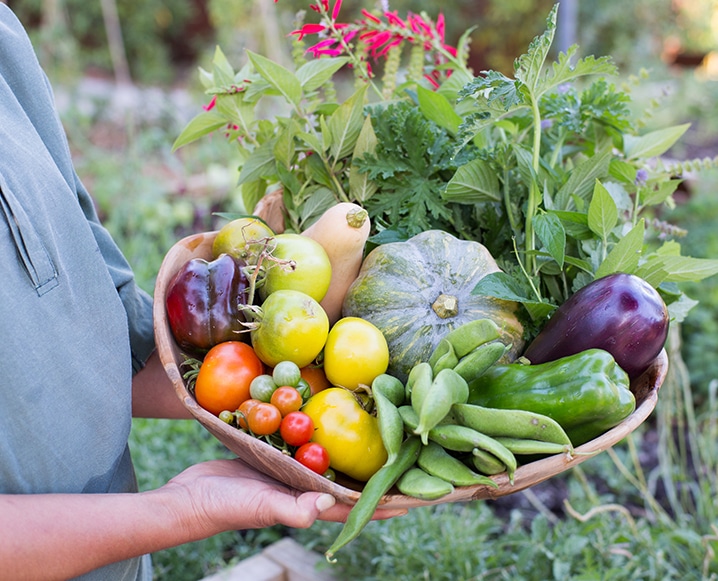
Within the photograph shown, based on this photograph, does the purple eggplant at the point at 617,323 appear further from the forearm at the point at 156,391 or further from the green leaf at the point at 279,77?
the forearm at the point at 156,391

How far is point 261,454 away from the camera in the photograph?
3.27ft

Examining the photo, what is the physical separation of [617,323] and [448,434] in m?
0.33

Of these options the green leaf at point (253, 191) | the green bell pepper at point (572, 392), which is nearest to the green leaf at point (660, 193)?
the green bell pepper at point (572, 392)

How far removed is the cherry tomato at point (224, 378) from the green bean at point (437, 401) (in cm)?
28

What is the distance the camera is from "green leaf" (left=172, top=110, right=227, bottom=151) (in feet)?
4.59

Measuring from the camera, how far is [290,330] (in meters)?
1.07

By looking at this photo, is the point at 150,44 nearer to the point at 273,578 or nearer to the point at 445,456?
the point at 273,578

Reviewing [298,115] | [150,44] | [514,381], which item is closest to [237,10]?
[150,44]

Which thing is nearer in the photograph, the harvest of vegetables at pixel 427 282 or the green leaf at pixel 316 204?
the harvest of vegetables at pixel 427 282

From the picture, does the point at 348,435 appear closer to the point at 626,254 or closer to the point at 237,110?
the point at 626,254

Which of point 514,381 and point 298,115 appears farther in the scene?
point 298,115

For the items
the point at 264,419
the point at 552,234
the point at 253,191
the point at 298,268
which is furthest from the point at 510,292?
the point at 253,191

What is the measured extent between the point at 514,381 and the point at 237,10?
26.0ft

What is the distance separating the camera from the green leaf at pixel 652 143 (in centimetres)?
145
